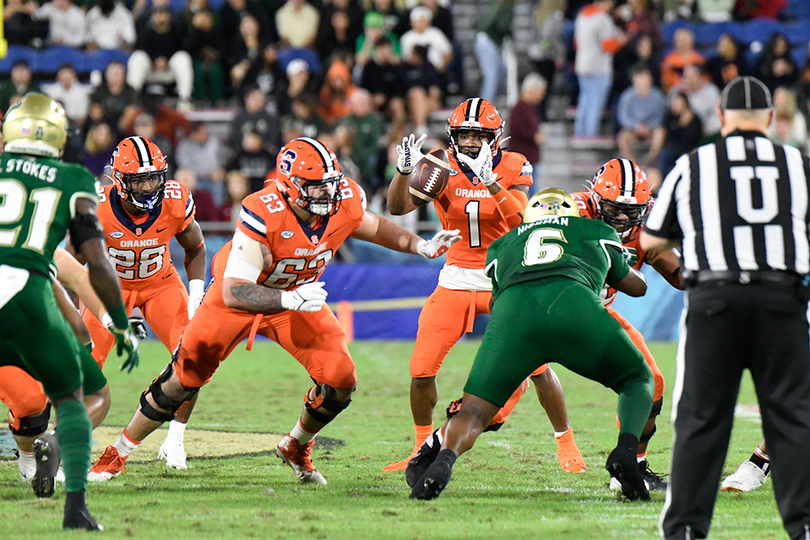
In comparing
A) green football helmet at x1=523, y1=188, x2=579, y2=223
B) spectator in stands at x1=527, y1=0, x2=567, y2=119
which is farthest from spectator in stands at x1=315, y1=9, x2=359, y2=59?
green football helmet at x1=523, y1=188, x2=579, y2=223

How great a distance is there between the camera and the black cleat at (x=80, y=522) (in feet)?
14.7

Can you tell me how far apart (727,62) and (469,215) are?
9378 millimetres

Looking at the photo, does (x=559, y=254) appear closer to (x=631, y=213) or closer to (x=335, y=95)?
(x=631, y=213)

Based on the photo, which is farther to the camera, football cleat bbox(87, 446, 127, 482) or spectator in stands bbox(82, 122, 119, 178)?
spectator in stands bbox(82, 122, 119, 178)

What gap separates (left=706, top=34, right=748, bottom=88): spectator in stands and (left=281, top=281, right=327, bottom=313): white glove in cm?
1079

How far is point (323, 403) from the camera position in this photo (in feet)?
19.8

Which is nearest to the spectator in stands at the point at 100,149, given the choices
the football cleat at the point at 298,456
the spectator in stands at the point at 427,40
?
the spectator in stands at the point at 427,40

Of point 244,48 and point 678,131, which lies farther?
point 244,48

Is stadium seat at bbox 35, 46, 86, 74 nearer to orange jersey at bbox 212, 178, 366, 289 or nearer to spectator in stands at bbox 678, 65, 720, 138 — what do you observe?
spectator in stands at bbox 678, 65, 720, 138

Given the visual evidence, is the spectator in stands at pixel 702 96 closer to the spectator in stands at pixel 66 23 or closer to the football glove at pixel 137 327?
the spectator in stands at pixel 66 23

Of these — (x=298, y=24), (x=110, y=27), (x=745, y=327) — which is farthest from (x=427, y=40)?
(x=745, y=327)

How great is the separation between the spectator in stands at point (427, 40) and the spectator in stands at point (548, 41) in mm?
1286

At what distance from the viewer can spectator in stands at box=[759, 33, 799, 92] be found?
48.5 ft

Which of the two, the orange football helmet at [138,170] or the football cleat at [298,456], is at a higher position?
the orange football helmet at [138,170]
